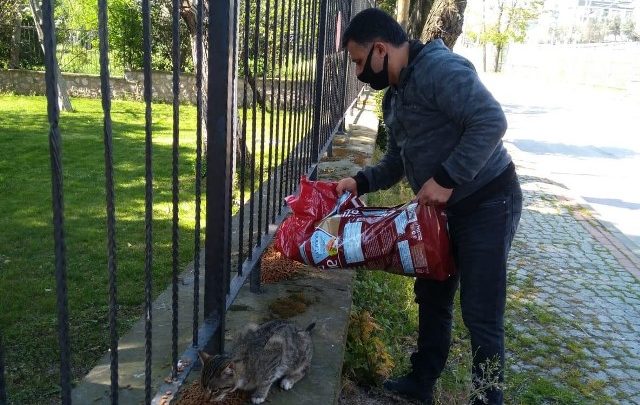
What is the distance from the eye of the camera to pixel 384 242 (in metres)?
2.81

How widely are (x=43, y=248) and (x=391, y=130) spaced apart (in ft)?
13.7

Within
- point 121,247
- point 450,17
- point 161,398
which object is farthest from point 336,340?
point 450,17

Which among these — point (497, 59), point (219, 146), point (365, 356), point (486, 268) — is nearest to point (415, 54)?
point (486, 268)

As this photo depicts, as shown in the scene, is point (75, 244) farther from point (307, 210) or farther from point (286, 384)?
point (286, 384)

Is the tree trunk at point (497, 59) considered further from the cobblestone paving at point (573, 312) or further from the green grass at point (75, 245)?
the cobblestone paving at point (573, 312)

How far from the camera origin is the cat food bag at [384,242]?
2.78 m

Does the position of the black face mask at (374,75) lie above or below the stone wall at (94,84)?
above

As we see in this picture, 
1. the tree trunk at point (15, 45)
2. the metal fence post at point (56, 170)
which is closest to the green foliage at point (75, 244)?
the metal fence post at point (56, 170)

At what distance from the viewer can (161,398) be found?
1.95 metres

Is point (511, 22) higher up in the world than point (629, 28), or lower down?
lower down

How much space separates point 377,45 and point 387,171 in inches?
32.9

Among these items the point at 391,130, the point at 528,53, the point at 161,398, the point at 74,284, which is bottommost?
the point at 74,284

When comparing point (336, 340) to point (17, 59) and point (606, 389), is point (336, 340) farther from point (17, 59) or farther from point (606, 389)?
point (17, 59)

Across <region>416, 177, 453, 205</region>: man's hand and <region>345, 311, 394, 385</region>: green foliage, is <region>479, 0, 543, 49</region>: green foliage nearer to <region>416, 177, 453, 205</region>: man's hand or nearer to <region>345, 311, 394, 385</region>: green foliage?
<region>345, 311, 394, 385</region>: green foliage
